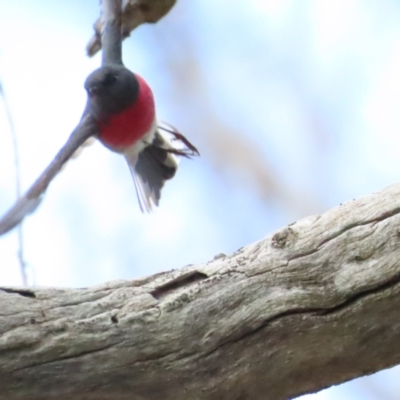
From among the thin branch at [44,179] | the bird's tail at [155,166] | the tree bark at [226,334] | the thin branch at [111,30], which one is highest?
the thin branch at [111,30]

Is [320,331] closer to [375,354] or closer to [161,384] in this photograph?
[375,354]

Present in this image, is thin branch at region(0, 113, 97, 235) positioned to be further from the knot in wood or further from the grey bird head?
the knot in wood

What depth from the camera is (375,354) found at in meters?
0.91

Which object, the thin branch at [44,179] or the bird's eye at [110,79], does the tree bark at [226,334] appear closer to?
the thin branch at [44,179]

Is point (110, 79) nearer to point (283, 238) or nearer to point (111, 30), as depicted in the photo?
point (111, 30)

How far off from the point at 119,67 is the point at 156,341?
2.42 ft

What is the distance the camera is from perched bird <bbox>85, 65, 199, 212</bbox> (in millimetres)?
1460

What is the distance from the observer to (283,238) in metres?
0.97

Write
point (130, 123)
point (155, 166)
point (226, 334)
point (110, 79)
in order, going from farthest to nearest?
point (155, 166)
point (130, 123)
point (110, 79)
point (226, 334)

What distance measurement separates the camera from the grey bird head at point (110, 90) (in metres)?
1.43

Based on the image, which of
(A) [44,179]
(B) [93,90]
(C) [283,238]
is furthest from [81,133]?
(C) [283,238]

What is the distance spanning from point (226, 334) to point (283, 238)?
159 millimetres

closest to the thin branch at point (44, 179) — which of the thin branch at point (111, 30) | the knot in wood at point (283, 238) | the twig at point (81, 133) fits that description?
the twig at point (81, 133)

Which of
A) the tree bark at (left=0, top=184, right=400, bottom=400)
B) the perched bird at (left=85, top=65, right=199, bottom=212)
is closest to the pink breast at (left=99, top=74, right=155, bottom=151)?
the perched bird at (left=85, top=65, right=199, bottom=212)
